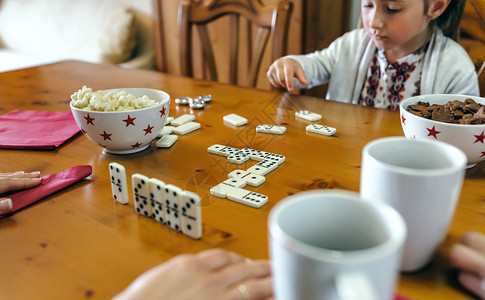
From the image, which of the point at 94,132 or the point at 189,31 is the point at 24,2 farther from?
the point at 94,132

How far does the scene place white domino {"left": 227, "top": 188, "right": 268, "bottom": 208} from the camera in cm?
68

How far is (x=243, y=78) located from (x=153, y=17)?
963 millimetres

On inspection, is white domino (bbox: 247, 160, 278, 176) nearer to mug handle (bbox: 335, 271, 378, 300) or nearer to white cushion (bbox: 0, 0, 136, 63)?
mug handle (bbox: 335, 271, 378, 300)

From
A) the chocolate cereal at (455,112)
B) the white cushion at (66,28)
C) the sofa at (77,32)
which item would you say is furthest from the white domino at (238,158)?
the white cushion at (66,28)

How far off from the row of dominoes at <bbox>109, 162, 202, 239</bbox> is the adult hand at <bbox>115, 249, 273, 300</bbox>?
0.12 meters

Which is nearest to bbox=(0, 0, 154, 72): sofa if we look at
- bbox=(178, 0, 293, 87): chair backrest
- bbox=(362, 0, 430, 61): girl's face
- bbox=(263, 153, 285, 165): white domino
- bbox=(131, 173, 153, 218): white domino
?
bbox=(178, 0, 293, 87): chair backrest

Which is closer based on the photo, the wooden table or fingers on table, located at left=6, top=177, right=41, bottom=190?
the wooden table

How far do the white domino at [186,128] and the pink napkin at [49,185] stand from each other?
0.26 m

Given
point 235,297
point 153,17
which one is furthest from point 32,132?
point 153,17

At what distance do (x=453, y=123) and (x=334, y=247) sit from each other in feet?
1.46

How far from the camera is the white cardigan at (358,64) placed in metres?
1.39

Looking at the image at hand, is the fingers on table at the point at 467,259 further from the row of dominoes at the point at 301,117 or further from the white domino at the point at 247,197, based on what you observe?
the row of dominoes at the point at 301,117

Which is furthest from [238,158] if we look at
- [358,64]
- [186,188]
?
[358,64]

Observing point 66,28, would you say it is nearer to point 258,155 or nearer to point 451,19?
point 451,19
